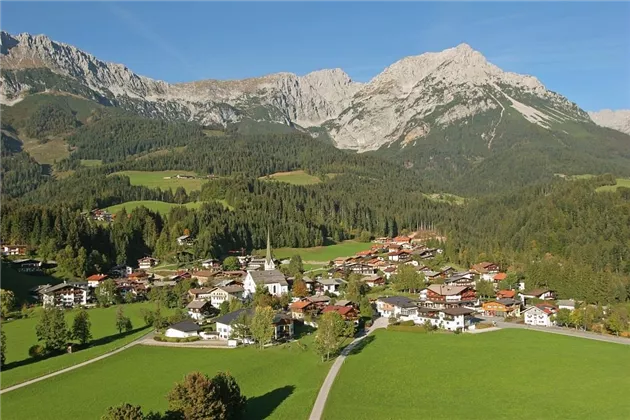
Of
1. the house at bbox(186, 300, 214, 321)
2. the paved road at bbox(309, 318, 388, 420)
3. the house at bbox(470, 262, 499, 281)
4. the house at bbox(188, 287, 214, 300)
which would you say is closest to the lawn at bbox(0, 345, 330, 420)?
the paved road at bbox(309, 318, 388, 420)

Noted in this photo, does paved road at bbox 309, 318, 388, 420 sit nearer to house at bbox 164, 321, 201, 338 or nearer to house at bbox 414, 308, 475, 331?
house at bbox 414, 308, 475, 331

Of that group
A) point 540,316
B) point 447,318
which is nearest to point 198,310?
point 447,318

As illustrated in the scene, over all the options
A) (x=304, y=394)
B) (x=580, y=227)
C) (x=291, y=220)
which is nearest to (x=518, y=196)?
(x=580, y=227)

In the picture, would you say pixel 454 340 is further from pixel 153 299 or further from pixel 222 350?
pixel 153 299

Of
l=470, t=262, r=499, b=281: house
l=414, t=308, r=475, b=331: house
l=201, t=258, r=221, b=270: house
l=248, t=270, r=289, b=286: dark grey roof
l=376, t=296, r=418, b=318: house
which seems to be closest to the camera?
l=414, t=308, r=475, b=331: house

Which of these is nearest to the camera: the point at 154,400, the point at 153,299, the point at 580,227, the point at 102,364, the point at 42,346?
the point at 154,400
